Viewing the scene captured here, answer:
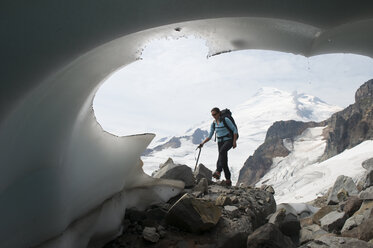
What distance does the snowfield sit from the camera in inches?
1159

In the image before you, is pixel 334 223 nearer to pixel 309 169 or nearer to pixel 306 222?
pixel 306 222

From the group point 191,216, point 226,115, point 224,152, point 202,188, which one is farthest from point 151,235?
point 226,115

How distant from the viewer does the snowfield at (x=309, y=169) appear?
29.4 metres

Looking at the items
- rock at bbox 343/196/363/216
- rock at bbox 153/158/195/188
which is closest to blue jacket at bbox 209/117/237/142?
rock at bbox 153/158/195/188

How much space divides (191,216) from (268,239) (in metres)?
0.90

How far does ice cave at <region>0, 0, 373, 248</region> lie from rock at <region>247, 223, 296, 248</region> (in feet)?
5.36

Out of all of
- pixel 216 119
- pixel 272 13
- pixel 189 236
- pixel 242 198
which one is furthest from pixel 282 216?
pixel 272 13

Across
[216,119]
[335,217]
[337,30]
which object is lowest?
[335,217]

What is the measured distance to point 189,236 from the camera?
323 cm

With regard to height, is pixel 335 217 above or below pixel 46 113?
below

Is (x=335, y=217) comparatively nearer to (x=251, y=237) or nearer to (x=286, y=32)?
(x=251, y=237)

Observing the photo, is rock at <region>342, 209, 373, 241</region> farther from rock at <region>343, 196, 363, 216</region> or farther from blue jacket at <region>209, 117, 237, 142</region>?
blue jacket at <region>209, 117, 237, 142</region>

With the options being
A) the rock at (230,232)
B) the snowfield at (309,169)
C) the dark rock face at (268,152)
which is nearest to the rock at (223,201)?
the rock at (230,232)

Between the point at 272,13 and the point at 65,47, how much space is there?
1632mm
